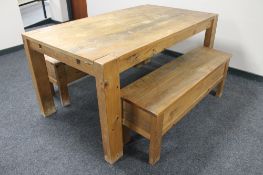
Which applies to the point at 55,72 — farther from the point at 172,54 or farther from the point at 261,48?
the point at 261,48

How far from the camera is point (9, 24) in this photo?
2.94 metres

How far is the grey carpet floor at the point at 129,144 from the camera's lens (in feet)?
4.52

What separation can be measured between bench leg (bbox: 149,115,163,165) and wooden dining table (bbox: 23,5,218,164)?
20 cm

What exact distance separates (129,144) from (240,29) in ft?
4.98

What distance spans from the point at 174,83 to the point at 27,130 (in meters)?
1.10

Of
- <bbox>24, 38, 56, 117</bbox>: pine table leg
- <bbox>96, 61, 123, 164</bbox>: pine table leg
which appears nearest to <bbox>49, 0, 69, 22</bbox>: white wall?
<bbox>24, 38, 56, 117</bbox>: pine table leg

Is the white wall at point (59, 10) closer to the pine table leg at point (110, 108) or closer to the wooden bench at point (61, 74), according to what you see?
the wooden bench at point (61, 74)

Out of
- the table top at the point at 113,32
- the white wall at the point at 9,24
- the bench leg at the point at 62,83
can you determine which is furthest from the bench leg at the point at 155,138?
the white wall at the point at 9,24

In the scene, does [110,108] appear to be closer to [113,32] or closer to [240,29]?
[113,32]

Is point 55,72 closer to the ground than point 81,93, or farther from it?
farther from it

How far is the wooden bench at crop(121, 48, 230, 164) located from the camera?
1251 mm

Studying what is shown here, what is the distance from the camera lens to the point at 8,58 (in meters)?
2.88

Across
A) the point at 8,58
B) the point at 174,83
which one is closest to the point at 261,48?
the point at 174,83

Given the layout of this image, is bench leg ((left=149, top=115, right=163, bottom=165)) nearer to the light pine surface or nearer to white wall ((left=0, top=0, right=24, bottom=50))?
the light pine surface
